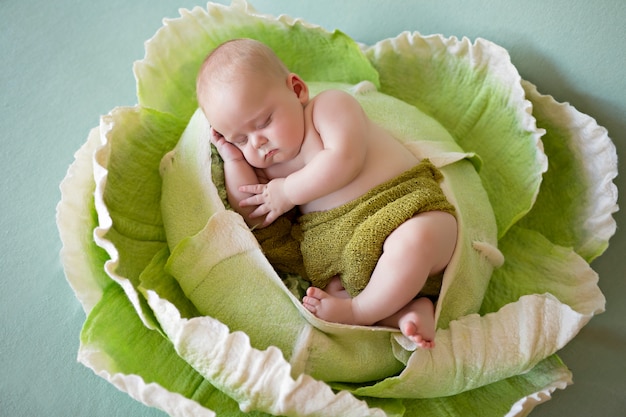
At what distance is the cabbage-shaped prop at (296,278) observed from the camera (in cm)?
98

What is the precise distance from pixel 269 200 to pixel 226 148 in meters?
0.13

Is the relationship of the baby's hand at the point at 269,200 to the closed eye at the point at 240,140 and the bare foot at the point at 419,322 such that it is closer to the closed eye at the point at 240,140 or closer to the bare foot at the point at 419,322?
the closed eye at the point at 240,140

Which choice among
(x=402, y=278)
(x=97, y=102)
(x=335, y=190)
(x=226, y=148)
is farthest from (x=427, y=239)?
(x=97, y=102)

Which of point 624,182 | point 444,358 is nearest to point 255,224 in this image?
point 444,358

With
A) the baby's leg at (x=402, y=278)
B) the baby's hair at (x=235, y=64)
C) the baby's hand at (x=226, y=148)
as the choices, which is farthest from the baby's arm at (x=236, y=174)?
the baby's leg at (x=402, y=278)

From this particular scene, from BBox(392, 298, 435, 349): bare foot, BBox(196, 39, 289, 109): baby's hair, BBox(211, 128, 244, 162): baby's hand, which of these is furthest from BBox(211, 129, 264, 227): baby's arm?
BBox(392, 298, 435, 349): bare foot

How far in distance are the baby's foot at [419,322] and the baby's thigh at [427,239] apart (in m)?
0.07

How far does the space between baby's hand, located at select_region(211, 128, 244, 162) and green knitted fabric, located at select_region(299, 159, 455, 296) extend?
169 millimetres

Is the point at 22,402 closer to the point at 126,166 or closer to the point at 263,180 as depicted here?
the point at 126,166

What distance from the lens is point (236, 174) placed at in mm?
1146

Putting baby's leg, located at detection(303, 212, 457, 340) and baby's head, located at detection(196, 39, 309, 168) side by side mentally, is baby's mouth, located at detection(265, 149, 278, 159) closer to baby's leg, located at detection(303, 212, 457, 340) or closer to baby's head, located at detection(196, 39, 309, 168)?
baby's head, located at detection(196, 39, 309, 168)

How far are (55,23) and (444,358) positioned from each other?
3.90 ft

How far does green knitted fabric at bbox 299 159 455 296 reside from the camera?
3.39ft

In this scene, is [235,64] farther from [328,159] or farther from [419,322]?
[419,322]
